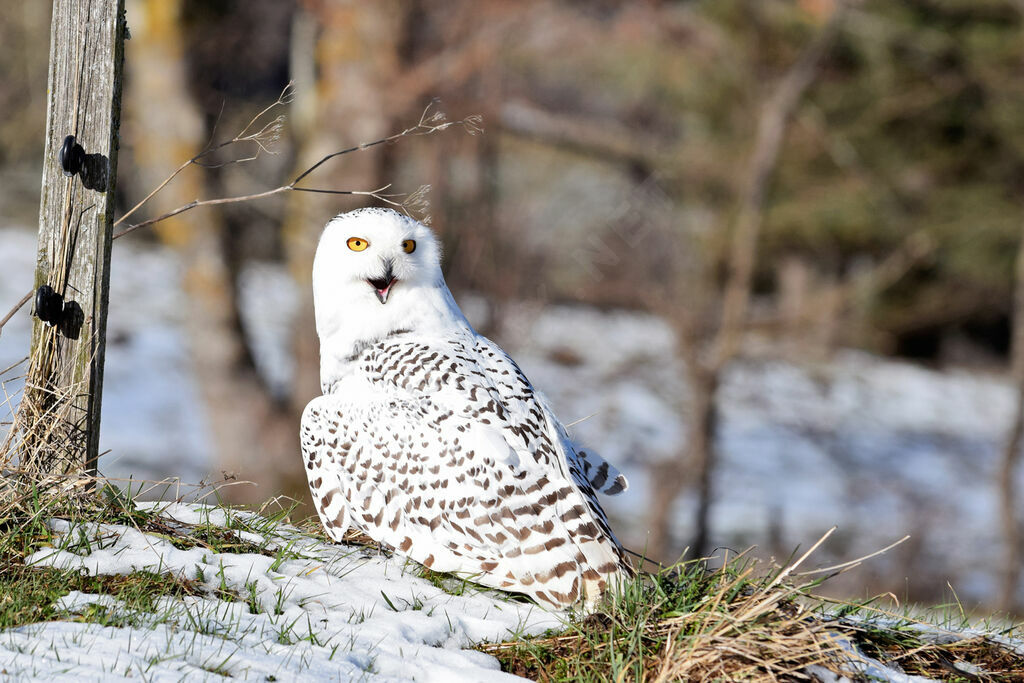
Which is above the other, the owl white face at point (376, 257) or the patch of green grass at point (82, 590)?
the owl white face at point (376, 257)

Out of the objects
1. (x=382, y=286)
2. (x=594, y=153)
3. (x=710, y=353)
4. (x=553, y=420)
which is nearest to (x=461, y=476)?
(x=553, y=420)

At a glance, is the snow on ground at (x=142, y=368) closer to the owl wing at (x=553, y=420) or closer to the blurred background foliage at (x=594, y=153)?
the blurred background foliage at (x=594, y=153)

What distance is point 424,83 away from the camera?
11.1 m

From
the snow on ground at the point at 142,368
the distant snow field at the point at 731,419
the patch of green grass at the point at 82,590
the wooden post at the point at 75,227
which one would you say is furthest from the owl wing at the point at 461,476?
the snow on ground at the point at 142,368

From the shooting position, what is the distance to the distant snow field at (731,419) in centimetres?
1288

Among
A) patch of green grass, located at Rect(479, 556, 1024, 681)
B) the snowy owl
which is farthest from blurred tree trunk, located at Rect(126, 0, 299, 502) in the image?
patch of green grass, located at Rect(479, 556, 1024, 681)

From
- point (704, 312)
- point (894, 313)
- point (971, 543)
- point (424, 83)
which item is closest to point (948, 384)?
point (894, 313)

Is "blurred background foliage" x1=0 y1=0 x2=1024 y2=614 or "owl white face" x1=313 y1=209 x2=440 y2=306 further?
"blurred background foliage" x1=0 y1=0 x2=1024 y2=614

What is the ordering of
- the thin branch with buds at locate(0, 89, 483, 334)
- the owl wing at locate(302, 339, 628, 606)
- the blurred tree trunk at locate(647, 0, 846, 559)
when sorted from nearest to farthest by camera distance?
the owl wing at locate(302, 339, 628, 606) < the thin branch with buds at locate(0, 89, 483, 334) < the blurred tree trunk at locate(647, 0, 846, 559)

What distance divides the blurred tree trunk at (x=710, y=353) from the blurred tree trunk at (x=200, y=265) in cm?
445

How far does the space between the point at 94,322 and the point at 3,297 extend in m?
11.8

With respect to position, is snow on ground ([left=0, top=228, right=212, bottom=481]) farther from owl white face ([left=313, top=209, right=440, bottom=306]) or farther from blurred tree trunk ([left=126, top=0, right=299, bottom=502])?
owl white face ([left=313, top=209, right=440, bottom=306])

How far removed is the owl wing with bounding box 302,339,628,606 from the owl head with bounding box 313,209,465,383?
7.0 inches

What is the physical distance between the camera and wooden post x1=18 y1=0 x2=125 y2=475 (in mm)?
3910
